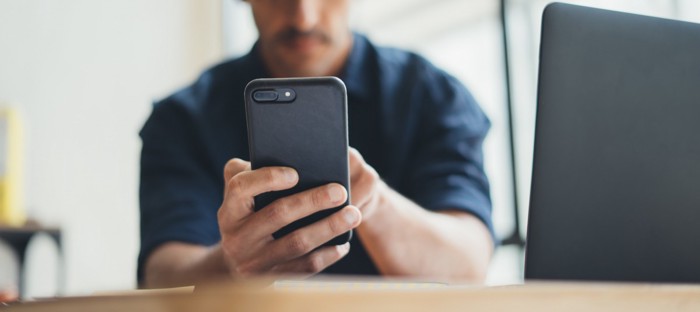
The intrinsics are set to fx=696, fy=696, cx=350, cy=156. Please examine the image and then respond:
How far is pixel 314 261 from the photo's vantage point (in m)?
0.68

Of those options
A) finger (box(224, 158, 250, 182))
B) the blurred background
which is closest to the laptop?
finger (box(224, 158, 250, 182))

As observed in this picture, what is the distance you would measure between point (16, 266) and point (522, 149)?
5.37 feet

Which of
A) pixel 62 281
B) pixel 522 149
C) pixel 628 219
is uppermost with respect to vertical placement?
pixel 628 219

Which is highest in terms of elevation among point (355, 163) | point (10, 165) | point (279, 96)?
point (279, 96)

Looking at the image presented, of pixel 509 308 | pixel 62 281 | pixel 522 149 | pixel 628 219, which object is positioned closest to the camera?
pixel 509 308

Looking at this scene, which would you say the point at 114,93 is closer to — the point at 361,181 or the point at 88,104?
the point at 88,104

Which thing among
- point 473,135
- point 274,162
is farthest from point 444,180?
point 274,162

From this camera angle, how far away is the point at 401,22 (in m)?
2.77

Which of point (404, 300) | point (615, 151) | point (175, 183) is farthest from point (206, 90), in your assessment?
point (404, 300)

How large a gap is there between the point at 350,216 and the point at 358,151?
0.43m

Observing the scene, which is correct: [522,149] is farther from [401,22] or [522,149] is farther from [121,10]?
[121,10]

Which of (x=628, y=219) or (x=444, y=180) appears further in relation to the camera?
(x=444, y=180)

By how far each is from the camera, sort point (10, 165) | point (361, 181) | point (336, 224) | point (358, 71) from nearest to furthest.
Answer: point (336, 224)
point (361, 181)
point (358, 71)
point (10, 165)

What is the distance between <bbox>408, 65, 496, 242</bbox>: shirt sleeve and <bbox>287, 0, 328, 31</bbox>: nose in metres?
0.22
